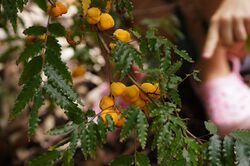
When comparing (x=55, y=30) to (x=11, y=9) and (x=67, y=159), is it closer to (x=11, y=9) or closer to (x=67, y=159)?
(x=11, y=9)

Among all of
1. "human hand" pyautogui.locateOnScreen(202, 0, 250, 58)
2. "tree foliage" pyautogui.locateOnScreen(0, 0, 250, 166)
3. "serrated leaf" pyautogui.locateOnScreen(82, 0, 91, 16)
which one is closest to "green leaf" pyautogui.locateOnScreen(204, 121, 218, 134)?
"tree foliage" pyautogui.locateOnScreen(0, 0, 250, 166)

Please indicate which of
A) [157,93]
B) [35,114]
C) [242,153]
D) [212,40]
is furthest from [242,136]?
[212,40]

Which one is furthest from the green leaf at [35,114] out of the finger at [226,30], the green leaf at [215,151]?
the finger at [226,30]

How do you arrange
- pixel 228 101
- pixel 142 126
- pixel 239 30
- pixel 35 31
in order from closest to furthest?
pixel 142 126 → pixel 35 31 → pixel 239 30 → pixel 228 101

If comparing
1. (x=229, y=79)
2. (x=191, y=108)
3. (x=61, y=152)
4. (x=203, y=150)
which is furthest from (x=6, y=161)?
(x=203, y=150)

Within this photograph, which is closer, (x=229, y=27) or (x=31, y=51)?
(x=31, y=51)

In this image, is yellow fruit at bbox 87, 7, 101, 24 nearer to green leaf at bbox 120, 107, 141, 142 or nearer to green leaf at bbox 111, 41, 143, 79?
green leaf at bbox 111, 41, 143, 79

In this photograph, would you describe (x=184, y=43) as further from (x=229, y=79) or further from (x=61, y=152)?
(x=61, y=152)
